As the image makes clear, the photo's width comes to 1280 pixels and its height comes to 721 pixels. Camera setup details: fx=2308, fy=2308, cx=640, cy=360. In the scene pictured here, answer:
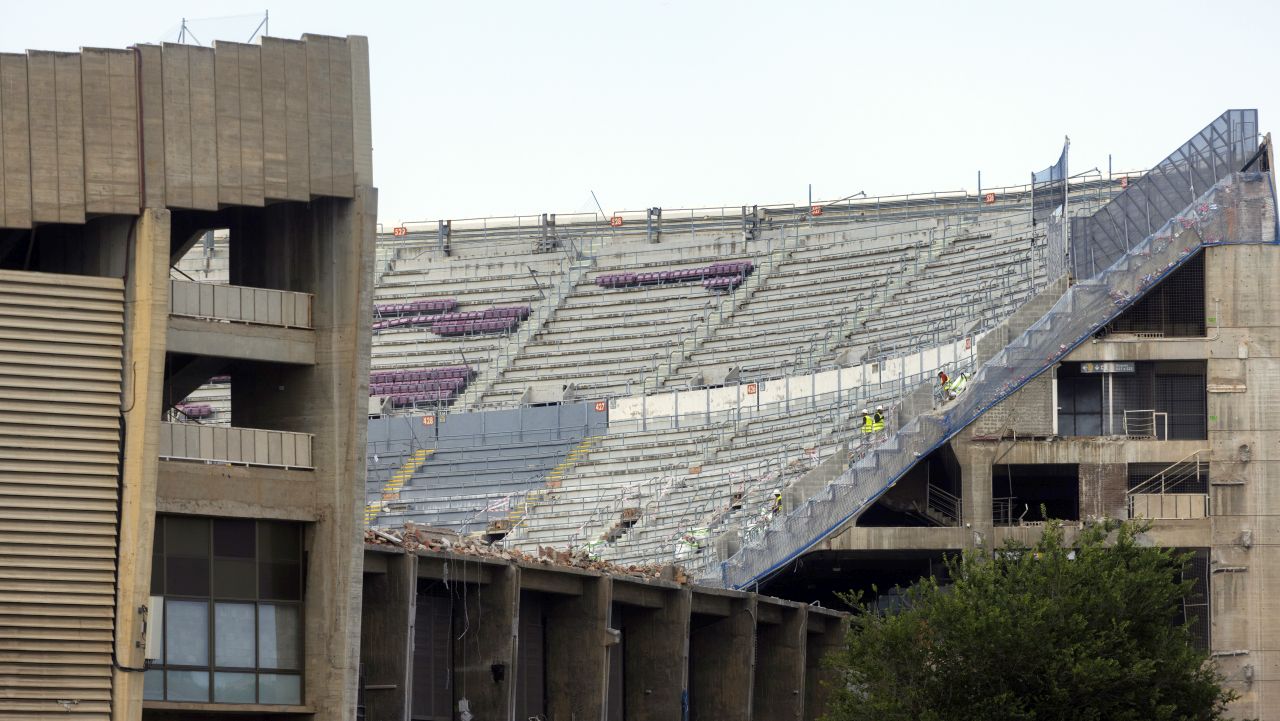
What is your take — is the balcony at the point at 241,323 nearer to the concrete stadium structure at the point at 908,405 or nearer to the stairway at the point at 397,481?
the concrete stadium structure at the point at 908,405

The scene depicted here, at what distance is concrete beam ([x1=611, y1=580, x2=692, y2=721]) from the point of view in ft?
130

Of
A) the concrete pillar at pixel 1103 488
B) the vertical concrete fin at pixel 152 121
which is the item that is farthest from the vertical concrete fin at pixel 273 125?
the concrete pillar at pixel 1103 488

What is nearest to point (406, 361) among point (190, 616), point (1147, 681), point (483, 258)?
point (483, 258)

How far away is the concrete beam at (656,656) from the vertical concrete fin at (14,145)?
15.6 m

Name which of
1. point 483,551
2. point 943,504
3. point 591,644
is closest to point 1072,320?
point 943,504

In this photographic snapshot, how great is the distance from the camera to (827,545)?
5366 centimetres

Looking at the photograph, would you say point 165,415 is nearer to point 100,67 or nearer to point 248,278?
point 248,278

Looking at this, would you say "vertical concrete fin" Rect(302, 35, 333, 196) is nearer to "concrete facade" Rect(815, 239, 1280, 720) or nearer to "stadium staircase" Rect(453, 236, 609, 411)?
"concrete facade" Rect(815, 239, 1280, 720)

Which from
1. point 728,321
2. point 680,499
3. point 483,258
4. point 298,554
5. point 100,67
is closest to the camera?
point 100,67

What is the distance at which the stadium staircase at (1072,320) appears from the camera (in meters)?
54.3

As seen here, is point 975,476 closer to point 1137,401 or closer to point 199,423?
point 1137,401

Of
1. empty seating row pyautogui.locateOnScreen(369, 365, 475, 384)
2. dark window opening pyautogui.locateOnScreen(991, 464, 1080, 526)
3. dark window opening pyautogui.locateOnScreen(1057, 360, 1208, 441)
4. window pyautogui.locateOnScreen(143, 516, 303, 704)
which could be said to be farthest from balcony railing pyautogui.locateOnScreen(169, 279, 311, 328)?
empty seating row pyautogui.locateOnScreen(369, 365, 475, 384)

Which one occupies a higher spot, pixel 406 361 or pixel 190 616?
pixel 406 361

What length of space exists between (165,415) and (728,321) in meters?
44.6
